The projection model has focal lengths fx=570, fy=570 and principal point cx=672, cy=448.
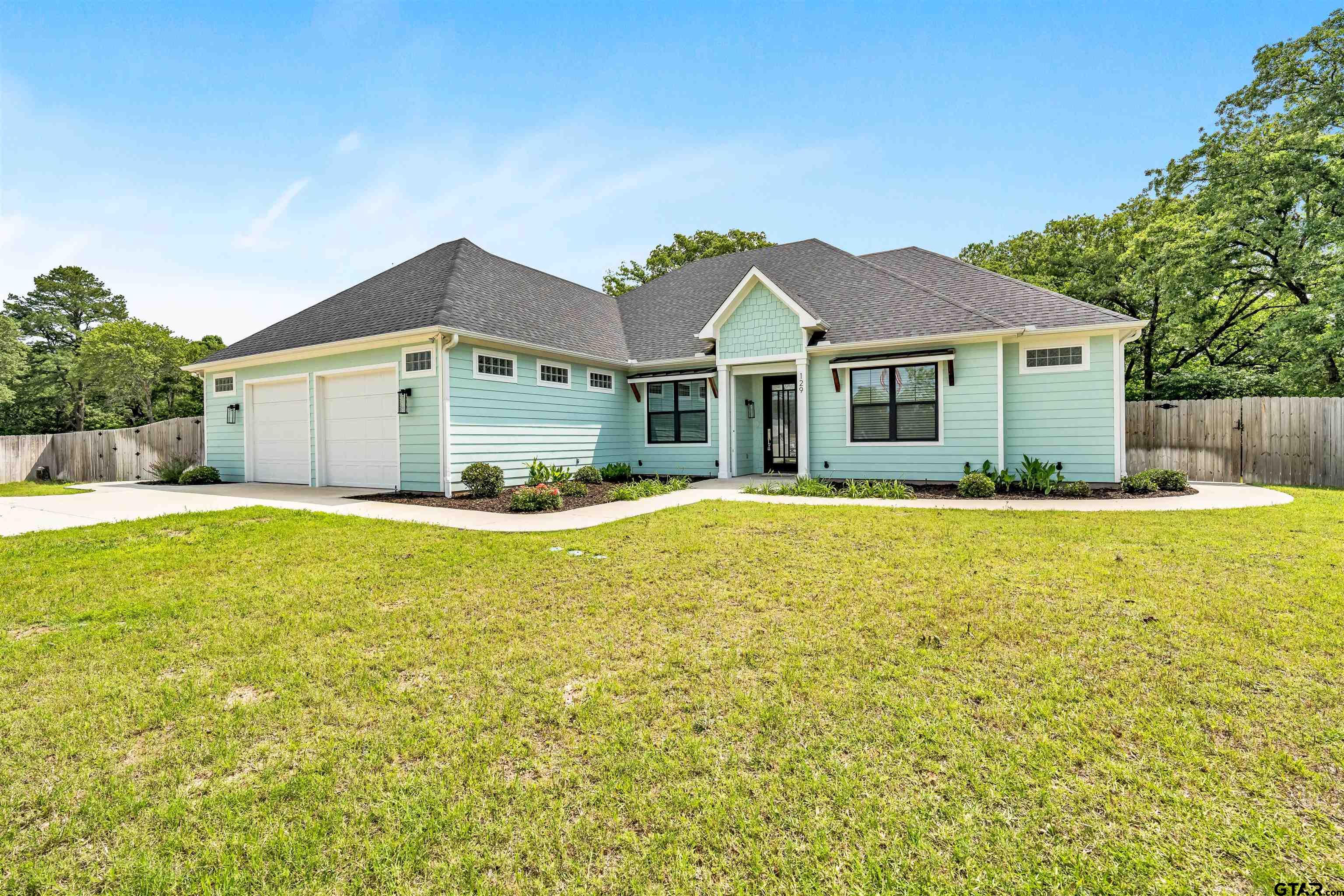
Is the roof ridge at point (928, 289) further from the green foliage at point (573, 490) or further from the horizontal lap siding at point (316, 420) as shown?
the horizontal lap siding at point (316, 420)

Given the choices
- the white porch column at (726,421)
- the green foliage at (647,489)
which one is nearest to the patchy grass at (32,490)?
the green foliage at (647,489)

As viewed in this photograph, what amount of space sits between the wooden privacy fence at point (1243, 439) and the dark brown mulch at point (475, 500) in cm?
1257

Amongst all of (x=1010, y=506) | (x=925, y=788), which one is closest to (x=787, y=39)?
(x=1010, y=506)

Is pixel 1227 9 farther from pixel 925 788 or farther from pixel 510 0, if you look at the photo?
pixel 925 788

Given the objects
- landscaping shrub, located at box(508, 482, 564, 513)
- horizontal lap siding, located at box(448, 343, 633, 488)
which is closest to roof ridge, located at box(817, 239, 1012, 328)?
horizontal lap siding, located at box(448, 343, 633, 488)

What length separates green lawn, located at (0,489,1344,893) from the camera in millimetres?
1837

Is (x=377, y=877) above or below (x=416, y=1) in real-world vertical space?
Result: below

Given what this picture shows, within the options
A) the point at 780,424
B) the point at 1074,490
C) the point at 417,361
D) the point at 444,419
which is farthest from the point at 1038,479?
the point at 417,361

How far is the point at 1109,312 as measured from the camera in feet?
35.7

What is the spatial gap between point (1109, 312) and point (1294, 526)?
18.2ft

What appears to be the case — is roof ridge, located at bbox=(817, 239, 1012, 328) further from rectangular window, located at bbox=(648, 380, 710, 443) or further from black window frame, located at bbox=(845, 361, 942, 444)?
rectangular window, located at bbox=(648, 380, 710, 443)

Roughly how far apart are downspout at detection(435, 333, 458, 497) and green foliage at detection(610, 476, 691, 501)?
10.2 ft

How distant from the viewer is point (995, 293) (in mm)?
12836

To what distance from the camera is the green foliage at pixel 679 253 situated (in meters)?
27.8
